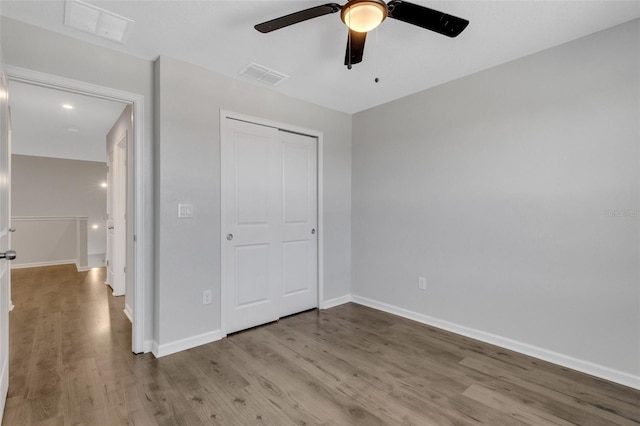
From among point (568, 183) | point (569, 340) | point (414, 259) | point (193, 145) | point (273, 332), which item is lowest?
point (273, 332)

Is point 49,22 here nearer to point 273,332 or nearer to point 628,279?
point 273,332

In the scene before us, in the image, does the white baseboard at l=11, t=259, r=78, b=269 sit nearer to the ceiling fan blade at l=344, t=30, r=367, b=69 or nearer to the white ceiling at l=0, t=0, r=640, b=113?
the white ceiling at l=0, t=0, r=640, b=113

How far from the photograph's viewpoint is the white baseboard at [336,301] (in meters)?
3.69

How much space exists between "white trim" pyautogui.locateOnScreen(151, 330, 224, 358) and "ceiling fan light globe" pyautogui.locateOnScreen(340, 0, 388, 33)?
2.64 meters

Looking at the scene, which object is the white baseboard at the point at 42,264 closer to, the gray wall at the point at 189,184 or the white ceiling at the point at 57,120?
the white ceiling at the point at 57,120

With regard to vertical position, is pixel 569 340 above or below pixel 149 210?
below

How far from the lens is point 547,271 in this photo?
94.6 inches

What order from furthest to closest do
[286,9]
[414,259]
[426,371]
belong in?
[414,259] < [426,371] < [286,9]

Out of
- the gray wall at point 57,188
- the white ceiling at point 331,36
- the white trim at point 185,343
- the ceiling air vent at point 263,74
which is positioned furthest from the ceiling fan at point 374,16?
the gray wall at point 57,188

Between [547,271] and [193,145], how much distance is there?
122 inches

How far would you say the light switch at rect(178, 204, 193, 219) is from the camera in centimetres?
256

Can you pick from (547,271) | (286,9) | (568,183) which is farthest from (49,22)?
(547,271)

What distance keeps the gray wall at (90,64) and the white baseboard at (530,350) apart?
2.57 m

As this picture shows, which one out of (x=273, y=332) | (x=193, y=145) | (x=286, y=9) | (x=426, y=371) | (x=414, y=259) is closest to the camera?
(x=286, y=9)
